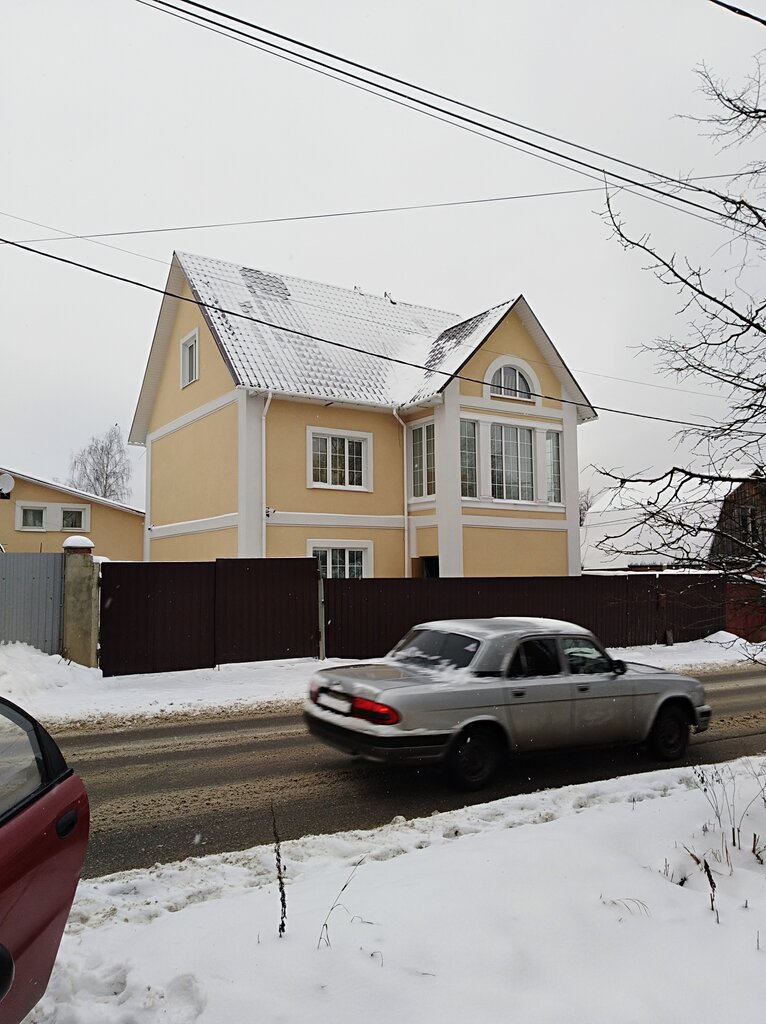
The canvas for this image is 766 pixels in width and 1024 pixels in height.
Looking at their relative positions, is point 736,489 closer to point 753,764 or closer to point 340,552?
point 753,764

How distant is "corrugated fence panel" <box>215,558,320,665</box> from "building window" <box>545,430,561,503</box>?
9.46m

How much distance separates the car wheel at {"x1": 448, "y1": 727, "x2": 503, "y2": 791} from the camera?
6785 millimetres

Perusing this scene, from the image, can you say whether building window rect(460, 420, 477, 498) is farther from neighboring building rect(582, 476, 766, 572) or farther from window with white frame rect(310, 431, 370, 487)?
neighboring building rect(582, 476, 766, 572)

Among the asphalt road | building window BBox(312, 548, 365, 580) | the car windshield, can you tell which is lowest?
the asphalt road

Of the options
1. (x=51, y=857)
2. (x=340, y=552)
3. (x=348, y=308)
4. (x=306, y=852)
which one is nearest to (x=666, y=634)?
(x=340, y=552)

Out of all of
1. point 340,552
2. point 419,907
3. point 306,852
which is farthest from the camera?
point 340,552

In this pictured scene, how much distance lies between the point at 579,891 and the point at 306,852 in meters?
1.91

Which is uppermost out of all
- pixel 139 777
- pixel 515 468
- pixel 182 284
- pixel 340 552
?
pixel 182 284

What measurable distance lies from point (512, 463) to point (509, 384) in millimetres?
2257

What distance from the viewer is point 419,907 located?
3.84m

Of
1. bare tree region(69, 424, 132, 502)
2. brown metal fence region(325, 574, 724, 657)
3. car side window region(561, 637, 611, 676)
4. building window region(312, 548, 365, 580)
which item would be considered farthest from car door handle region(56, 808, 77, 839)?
bare tree region(69, 424, 132, 502)

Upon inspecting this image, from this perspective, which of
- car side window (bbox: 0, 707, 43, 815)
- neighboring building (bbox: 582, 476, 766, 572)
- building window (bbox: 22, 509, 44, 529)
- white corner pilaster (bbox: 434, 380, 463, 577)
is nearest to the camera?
car side window (bbox: 0, 707, 43, 815)

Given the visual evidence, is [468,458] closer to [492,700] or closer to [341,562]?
[341,562]

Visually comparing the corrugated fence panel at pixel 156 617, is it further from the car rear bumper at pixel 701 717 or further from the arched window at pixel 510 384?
the arched window at pixel 510 384
